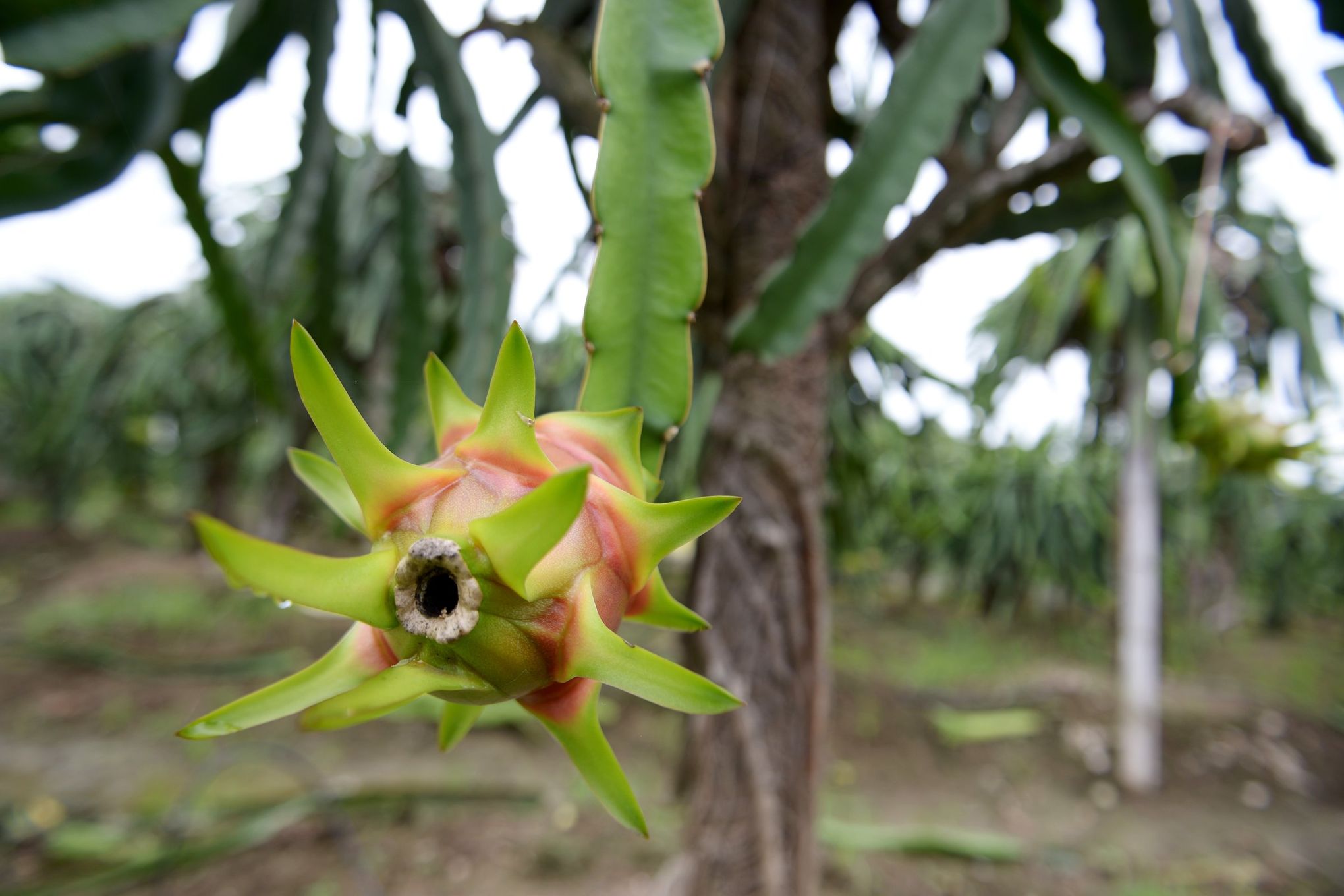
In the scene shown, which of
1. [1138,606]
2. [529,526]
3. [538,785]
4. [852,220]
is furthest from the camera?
[1138,606]

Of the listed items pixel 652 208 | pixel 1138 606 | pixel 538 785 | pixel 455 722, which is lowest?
pixel 538 785

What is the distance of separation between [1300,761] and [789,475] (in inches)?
127

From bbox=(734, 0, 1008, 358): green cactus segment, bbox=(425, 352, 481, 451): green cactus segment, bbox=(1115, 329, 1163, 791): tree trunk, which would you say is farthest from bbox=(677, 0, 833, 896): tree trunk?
bbox=(1115, 329, 1163, 791): tree trunk

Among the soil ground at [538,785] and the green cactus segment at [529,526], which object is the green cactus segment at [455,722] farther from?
the soil ground at [538,785]

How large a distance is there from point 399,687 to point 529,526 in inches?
2.7

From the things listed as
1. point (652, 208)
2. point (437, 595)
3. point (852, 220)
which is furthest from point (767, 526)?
point (437, 595)

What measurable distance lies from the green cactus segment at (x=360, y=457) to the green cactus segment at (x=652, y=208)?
119 millimetres

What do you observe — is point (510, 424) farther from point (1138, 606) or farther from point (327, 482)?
point (1138, 606)

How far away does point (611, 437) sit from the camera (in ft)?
0.97

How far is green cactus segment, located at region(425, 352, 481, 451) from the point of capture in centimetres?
30

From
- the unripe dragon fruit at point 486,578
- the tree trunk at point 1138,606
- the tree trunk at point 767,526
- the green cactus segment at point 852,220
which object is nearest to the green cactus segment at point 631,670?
the unripe dragon fruit at point 486,578

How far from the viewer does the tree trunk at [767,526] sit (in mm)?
805

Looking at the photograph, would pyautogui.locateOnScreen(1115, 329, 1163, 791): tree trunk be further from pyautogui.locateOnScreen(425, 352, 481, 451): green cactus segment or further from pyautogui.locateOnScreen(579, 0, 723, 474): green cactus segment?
pyautogui.locateOnScreen(425, 352, 481, 451): green cactus segment

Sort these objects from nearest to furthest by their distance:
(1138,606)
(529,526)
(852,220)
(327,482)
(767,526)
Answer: (529,526)
(327,482)
(852,220)
(767,526)
(1138,606)
